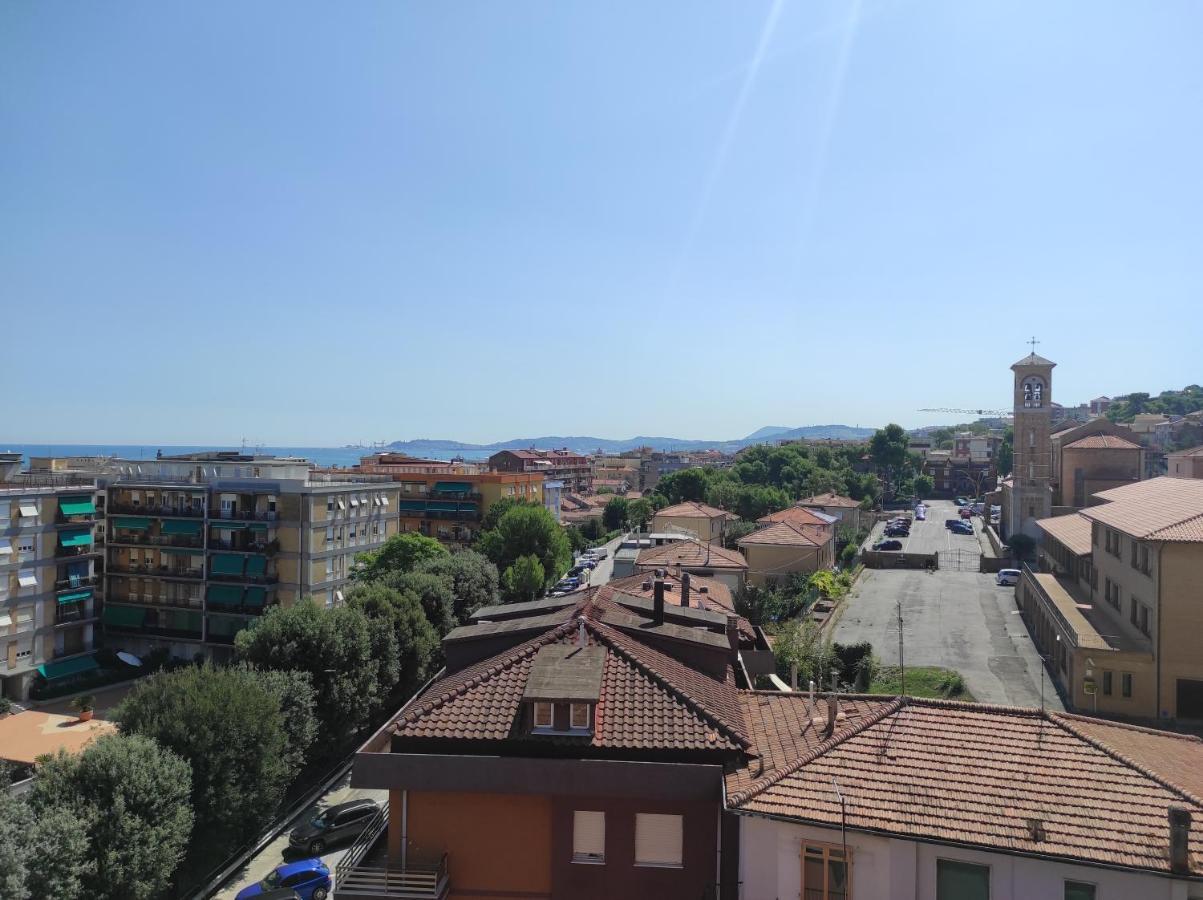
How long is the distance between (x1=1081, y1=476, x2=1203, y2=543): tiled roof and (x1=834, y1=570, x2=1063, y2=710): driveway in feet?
22.3

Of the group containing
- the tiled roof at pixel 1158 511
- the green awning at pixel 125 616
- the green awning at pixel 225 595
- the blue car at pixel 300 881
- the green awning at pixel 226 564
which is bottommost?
the blue car at pixel 300 881

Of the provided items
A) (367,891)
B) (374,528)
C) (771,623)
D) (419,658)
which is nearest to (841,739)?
(367,891)

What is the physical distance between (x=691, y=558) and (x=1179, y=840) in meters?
36.1

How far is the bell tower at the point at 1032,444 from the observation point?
214ft

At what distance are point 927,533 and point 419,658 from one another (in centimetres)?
6789

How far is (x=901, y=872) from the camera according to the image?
1130 cm

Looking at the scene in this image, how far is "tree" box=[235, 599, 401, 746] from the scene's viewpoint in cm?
2803

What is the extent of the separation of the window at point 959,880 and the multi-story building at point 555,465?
114123mm

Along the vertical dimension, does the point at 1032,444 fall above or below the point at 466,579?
above

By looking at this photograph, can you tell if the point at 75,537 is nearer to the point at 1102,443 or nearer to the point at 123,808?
the point at 123,808

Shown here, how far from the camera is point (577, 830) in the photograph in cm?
1312

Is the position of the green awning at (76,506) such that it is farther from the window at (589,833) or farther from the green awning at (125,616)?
the window at (589,833)

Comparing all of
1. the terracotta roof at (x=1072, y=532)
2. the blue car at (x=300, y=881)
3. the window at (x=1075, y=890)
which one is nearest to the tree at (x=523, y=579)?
the blue car at (x=300, y=881)

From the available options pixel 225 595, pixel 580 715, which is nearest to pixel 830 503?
pixel 225 595
